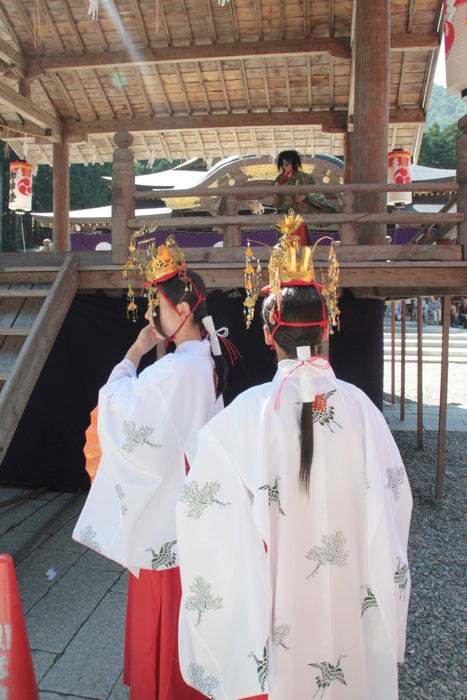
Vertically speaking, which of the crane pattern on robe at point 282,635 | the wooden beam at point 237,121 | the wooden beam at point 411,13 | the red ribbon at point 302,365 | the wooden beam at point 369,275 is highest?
the wooden beam at point 411,13

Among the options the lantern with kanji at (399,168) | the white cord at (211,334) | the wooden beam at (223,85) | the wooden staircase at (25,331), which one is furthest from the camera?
the lantern with kanji at (399,168)

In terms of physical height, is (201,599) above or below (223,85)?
below

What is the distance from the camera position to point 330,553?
1.70 m

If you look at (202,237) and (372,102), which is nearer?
(372,102)

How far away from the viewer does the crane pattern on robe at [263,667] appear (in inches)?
63.9

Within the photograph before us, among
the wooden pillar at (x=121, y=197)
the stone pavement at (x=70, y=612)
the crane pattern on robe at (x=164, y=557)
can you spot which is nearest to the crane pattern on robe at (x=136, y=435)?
the crane pattern on robe at (x=164, y=557)

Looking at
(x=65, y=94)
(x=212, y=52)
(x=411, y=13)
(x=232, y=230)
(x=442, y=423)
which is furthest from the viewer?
(x=65, y=94)

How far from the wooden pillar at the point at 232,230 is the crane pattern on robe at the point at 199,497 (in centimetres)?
280

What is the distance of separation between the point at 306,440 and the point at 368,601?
0.59 metres

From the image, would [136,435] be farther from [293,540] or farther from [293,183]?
[293,183]

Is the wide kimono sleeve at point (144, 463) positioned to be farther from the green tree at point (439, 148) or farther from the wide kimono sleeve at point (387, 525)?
the green tree at point (439, 148)

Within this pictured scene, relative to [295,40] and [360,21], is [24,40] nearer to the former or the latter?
[295,40]

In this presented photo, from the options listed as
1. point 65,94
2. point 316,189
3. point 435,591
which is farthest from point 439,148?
point 435,591

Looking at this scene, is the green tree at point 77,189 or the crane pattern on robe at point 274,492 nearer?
the crane pattern on robe at point 274,492
